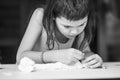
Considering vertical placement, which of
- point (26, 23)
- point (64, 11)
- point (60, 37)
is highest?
point (64, 11)

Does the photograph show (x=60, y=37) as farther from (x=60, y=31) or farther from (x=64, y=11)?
(x=64, y=11)

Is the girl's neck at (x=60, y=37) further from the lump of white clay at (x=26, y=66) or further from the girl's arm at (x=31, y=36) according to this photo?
the lump of white clay at (x=26, y=66)

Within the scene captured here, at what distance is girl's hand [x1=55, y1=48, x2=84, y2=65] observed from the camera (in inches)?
53.1

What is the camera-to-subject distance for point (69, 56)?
135 cm

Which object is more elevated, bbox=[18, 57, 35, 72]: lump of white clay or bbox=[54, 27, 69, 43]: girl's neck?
bbox=[54, 27, 69, 43]: girl's neck

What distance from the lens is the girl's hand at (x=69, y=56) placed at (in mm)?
1350

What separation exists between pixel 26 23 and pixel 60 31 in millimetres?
2667

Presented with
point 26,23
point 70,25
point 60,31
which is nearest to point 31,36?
point 60,31

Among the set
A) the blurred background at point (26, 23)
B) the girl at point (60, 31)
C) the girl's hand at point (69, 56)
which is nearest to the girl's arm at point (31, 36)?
the girl at point (60, 31)

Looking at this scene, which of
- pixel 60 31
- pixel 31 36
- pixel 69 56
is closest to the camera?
pixel 69 56

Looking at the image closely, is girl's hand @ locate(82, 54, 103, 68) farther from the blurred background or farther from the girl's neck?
the blurred background

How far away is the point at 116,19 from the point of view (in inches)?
156

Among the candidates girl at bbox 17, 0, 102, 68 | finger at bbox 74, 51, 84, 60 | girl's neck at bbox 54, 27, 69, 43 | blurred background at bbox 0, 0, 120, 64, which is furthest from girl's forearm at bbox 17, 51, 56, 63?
blurred background at bbox 0, 0, 120, 64

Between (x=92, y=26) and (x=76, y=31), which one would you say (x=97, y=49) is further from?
(x=76, y=31)
